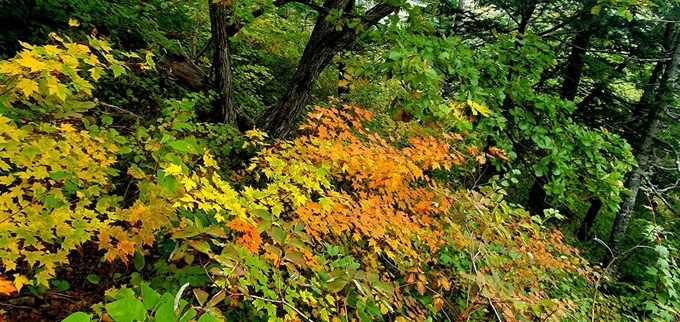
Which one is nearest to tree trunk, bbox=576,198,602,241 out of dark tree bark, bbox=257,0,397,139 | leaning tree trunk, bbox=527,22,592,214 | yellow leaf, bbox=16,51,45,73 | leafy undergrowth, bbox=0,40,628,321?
leaning tree trunk, bbox=527,22,592,214

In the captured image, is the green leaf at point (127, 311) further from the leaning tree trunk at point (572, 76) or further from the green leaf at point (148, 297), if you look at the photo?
the leaning tree trunk at point (572, 76)

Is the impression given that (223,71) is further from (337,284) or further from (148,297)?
(148,297)

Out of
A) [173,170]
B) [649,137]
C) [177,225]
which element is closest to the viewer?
[173,170]

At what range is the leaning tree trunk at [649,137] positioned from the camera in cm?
632

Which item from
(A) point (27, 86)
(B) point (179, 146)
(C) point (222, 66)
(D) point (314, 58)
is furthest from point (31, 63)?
(D) point (314, 58)

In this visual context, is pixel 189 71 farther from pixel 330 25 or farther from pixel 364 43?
pixel 364 43

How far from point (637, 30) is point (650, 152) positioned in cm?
219

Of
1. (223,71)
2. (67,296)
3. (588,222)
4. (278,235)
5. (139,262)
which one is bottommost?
(588,222)

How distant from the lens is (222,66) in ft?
13.6

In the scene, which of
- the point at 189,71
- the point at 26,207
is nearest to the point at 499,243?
the point at 26,207

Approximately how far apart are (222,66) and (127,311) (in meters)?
3.72

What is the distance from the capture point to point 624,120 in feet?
23.0

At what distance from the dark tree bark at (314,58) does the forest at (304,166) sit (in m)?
0.02

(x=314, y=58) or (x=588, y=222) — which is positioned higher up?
(x=314, y=58)
